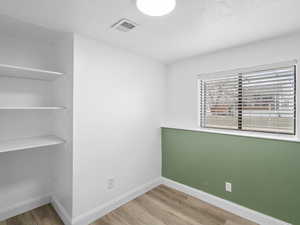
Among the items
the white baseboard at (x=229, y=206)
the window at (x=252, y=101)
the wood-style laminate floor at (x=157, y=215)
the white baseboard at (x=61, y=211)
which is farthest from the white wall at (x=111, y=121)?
the window at (x=252, y=101)

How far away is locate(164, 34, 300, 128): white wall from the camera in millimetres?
1840

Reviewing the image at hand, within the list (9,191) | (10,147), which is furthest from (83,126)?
(9,191)

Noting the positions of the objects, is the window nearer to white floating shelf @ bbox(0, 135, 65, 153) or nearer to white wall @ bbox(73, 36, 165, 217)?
white wall @ bbox(73, 36, 165, 217)

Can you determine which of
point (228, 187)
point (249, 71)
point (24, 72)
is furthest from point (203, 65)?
point (24, 72)

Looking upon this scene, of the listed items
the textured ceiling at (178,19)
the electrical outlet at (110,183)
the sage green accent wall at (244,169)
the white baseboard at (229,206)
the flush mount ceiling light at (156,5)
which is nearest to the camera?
the flush mount ceiling light at (156,5)

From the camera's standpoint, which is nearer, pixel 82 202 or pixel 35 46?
pixel 82 202

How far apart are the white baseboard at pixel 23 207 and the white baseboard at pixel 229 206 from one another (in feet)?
6.30

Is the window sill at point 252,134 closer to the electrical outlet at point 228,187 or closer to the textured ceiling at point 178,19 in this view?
the electrical outlet at point 228,187

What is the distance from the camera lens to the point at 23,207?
6.58ft

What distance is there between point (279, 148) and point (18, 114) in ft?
10.3

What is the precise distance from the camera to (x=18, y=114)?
6.43ft

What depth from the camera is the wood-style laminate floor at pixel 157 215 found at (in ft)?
6.26

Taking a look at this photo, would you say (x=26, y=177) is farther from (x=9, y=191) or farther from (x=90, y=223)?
(x=90, y=223)

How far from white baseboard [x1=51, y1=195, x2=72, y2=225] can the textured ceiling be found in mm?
2101
